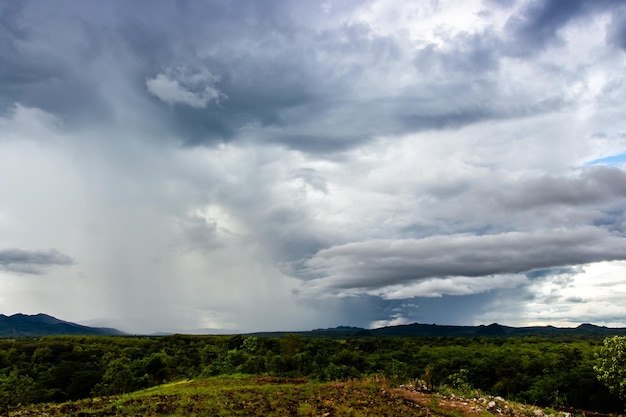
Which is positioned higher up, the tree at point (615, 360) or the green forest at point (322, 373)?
the tree at point (615, 360)

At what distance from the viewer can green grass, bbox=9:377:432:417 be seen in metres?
29.3

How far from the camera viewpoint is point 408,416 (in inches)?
1171

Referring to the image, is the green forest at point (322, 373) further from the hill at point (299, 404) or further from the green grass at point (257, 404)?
the green grass at point (257, 404)

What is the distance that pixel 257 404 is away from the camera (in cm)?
3259

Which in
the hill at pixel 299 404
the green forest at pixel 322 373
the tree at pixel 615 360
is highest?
the tree at pixel 615 360

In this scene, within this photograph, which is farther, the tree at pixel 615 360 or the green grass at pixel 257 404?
the tree at pixel 615 360

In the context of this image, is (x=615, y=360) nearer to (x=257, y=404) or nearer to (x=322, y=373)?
(x=257, y=404)

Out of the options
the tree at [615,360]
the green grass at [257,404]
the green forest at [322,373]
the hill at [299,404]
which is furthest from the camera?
the green forest at [322,373]

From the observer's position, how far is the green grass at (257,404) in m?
29.3

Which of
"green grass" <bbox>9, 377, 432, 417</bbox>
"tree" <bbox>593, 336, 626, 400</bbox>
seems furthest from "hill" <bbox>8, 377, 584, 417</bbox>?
"tree" <bbox>593, 336, 626, 400</bbox>

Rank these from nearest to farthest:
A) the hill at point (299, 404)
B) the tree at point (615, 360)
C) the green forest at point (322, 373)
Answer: the hill at point (299, 404) < the tree at point (615, 360) < the green forest at point (322, 373)

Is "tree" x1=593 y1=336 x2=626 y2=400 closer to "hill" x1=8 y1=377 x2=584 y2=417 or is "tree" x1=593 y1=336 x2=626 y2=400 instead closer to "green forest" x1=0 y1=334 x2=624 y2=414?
"hill" x1=8 y1=377 x2=584 y2=417

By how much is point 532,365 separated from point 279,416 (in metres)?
69.5

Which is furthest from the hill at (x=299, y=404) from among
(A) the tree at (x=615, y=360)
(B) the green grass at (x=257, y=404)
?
(A) the tree at (x=615, y=360)
